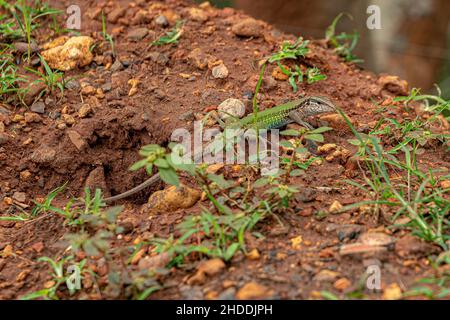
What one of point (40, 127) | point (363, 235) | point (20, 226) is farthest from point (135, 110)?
point (363, 235)

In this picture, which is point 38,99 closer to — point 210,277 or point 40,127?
point 40,127

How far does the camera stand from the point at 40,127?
456 cm

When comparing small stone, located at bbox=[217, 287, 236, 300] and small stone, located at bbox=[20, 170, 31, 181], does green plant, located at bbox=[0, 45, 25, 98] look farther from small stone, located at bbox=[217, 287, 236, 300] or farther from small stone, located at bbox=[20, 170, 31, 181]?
→ small stone, located at bbox=[217, 287, 236, 300]

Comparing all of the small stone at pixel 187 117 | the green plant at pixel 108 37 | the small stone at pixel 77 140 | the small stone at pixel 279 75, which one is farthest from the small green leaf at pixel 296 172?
the green plant at pixel 108 37

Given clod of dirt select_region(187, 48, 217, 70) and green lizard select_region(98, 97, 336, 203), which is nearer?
green lizard select_region(98, 97, 336, 203)

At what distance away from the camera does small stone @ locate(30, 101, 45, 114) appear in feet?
15.3

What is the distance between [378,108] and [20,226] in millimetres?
2798

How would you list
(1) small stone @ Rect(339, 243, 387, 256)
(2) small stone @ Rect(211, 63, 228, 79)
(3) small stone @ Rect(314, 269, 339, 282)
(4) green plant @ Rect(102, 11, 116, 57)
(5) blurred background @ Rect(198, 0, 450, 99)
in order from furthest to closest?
(5) blurred background @ Rect(198, 0, 450, 99) < (4) green plant @ Rect(102, 11, 116, 57) < (2) small stone @ Rect(211, 63, 228, 79) < (1) small stone @ Rect(339, 243, 387, 256) < (3) small stone @ Rect(314, 269, 339, 282)

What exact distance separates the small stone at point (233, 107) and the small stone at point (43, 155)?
49.3 inches

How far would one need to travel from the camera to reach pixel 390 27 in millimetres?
7227

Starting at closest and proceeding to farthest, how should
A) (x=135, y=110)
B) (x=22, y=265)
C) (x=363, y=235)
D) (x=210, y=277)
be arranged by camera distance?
(x=210, y=277) < (x=363, y=235) < (x=22, y=265) < (x=135, y=110)

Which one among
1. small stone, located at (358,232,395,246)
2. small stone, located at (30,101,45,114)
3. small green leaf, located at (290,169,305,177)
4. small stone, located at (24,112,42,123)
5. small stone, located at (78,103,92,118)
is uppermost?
small stone, located at (30,101,45,114)

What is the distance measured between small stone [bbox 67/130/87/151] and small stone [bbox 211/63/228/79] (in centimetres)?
115

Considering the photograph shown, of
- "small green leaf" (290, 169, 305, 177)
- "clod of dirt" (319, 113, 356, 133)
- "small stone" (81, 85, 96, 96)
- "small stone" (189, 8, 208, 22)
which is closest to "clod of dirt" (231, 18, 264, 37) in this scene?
"small stone" (189, 8, 208, 22)
